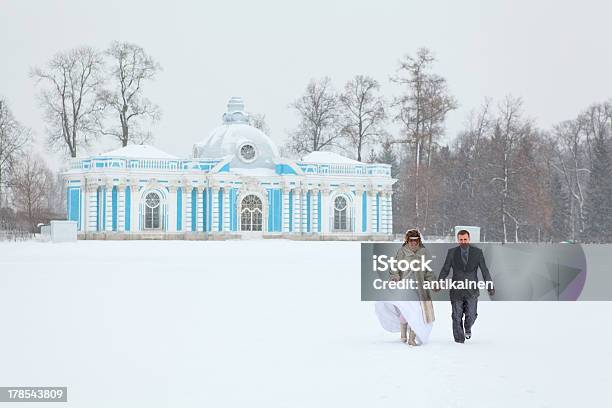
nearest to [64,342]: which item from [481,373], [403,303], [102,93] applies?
[403,303]

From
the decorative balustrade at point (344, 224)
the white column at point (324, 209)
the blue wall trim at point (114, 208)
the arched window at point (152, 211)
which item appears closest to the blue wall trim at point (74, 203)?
the blue wall trim at point (114, 208)

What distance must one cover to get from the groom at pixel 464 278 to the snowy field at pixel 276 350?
0.84 ft

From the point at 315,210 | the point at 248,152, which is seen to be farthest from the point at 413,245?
the point at 248,152

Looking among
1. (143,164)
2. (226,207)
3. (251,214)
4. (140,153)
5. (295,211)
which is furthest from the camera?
(295,211)

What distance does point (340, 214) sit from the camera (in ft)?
168

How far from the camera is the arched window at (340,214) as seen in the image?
168 ft

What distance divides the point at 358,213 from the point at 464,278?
39.3 m

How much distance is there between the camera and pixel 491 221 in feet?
186

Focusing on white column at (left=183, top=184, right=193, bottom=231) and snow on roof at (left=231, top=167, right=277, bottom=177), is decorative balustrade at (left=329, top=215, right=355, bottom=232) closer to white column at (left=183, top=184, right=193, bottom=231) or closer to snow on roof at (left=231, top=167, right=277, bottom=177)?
snow on roof at (left=231, top=167, right=277, bottom=177)

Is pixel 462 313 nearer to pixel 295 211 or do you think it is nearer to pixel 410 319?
pixel 410 319

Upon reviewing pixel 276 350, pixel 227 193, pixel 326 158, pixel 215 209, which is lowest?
pixel 276 350

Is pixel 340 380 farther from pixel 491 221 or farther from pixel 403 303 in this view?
pixel 491 221

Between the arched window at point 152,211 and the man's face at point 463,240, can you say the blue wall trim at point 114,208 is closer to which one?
the arched window at point 152,211

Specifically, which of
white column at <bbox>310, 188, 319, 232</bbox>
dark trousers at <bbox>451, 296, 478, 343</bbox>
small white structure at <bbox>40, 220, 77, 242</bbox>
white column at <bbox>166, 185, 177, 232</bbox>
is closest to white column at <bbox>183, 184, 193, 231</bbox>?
white column at <bbox>166, 185, 177, 232</bbox>
